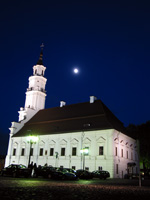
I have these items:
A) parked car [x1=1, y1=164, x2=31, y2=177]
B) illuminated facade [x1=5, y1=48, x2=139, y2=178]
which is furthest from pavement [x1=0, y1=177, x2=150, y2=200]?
illuminated facade [x1=5, y1=48, x2=139, y2=178]

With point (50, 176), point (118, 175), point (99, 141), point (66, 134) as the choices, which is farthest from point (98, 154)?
point (50, 176)

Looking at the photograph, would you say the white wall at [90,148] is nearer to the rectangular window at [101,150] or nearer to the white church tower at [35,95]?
the rectangular window at [101,150]

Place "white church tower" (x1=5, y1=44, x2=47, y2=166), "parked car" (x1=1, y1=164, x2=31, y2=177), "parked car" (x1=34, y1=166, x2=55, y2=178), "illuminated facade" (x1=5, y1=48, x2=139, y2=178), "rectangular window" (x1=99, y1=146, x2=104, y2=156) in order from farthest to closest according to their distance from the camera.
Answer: "white church tower" (x1=5, y1=44, x2=47, y2=166) → "rectangular window" (x1=99, y1=146, x2=104, y2=156) → "illuminated facade" (x1=5, y1=48, x2=139, y2=178) → "parked car" (x1=34, y1=166, x2=55, y2=178) → "parked car" (x1=1, y1=164, x2=31, y2=177)

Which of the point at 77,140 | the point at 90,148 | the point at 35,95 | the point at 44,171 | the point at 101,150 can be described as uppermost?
the point at 35,95

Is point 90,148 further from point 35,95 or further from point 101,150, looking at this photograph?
point 35,95

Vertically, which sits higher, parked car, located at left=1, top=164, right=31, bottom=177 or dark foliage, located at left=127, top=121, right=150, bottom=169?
dark foliage, located at left=127, top=121, right=150, bottom=169

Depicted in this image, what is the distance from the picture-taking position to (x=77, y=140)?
151 ft

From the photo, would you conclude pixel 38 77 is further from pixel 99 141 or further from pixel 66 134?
pixel 99 141

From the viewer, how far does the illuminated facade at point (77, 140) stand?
42188mm

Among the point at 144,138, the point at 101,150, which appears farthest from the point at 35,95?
the point at 144,138

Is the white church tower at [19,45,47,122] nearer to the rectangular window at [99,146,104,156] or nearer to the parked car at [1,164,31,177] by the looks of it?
the rectangular window at [99,146,104,156]

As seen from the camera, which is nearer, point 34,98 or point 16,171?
point 16,171

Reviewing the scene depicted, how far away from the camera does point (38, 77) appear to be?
6688 centimetres

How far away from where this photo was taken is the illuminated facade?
42.2 metres
